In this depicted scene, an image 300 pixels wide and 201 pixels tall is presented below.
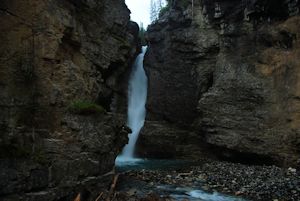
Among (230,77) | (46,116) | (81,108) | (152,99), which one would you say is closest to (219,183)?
(81,108)

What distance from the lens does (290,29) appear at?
1034 inches

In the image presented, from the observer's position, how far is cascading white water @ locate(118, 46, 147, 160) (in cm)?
3350

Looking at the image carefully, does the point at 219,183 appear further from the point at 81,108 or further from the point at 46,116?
the point at 46,116

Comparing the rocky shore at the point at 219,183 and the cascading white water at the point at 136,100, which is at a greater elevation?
the cascading white water at the point at 136,100

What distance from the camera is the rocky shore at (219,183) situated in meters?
15.4

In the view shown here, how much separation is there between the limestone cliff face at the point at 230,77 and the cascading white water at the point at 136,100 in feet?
3.52

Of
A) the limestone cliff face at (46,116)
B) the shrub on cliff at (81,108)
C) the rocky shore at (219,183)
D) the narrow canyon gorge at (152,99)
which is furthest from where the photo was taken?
the rocky shore at (219,183)

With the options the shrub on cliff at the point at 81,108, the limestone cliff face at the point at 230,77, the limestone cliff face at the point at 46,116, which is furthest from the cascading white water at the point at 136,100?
the shrub on cliff at the point at 81,108

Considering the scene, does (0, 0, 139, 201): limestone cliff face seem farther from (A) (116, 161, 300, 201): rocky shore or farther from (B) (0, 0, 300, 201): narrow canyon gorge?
(A) (116, 161, 300, 201): rocky shore

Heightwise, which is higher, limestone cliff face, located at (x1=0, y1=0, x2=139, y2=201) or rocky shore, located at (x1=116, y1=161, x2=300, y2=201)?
limestone cliff face, located at (x1=0, y1=0, x2=139, y2=201)

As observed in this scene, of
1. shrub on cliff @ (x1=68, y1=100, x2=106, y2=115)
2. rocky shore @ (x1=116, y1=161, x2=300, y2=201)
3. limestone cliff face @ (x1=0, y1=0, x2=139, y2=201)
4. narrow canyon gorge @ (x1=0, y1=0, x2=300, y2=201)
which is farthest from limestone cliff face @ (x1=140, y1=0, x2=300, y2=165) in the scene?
shrub on cliff @ (x1=68, y1=100, x2=106, y2=115)

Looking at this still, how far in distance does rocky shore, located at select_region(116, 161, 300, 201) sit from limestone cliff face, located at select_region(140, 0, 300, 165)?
4206mm

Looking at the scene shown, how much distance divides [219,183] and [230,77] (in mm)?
12294

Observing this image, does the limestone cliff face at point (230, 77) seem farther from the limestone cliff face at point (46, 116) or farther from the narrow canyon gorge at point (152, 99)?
the limestone cliff face at point (46, 116)
